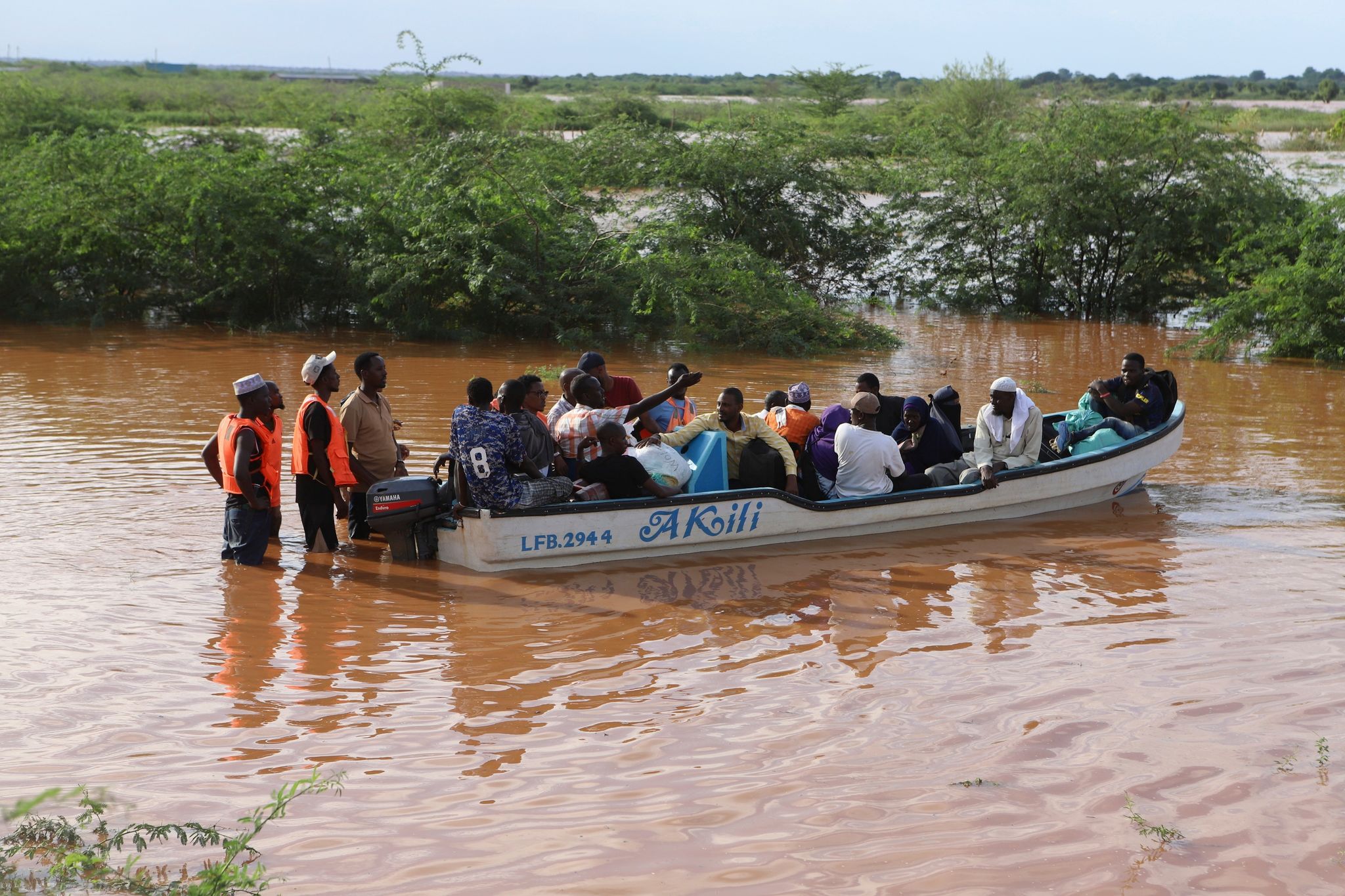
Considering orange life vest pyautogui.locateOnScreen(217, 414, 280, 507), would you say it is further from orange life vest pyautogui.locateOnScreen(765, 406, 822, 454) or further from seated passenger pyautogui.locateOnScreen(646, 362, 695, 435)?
orange life vest pyautogui.locateOnScreen(765, 406, 822, 454)

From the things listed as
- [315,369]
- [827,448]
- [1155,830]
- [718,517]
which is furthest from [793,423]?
[1155,830]

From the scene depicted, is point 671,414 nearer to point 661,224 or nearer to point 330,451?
point 330,451

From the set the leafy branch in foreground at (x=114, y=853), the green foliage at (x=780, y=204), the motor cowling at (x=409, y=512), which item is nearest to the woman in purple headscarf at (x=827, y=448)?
the motor cowling at (x=409, y=512)

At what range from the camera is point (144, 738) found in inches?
204

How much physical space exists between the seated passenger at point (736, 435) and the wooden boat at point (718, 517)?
10 centimetres

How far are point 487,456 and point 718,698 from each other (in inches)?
92.8

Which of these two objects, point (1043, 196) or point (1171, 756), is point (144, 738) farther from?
point (1043, 196)

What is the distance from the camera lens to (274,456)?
7.59 metres

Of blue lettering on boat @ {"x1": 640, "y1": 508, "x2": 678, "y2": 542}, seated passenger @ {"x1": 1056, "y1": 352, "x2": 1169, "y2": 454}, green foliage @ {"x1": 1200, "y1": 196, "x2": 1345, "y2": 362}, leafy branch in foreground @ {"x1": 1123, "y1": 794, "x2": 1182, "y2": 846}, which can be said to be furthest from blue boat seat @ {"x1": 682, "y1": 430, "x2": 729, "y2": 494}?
green foliage @ {"x1": 1200, "y1": 196, "x2": 1345, "y2": 362}

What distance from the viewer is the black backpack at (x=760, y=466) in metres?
8.46

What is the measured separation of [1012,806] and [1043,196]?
16.6 m

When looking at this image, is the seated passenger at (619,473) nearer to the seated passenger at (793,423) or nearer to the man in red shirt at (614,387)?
the man in red shirt at (614,387)

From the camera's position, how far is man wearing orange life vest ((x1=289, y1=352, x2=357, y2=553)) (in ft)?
25.2

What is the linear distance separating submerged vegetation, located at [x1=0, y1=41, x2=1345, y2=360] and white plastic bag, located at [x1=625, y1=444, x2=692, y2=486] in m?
8.39
